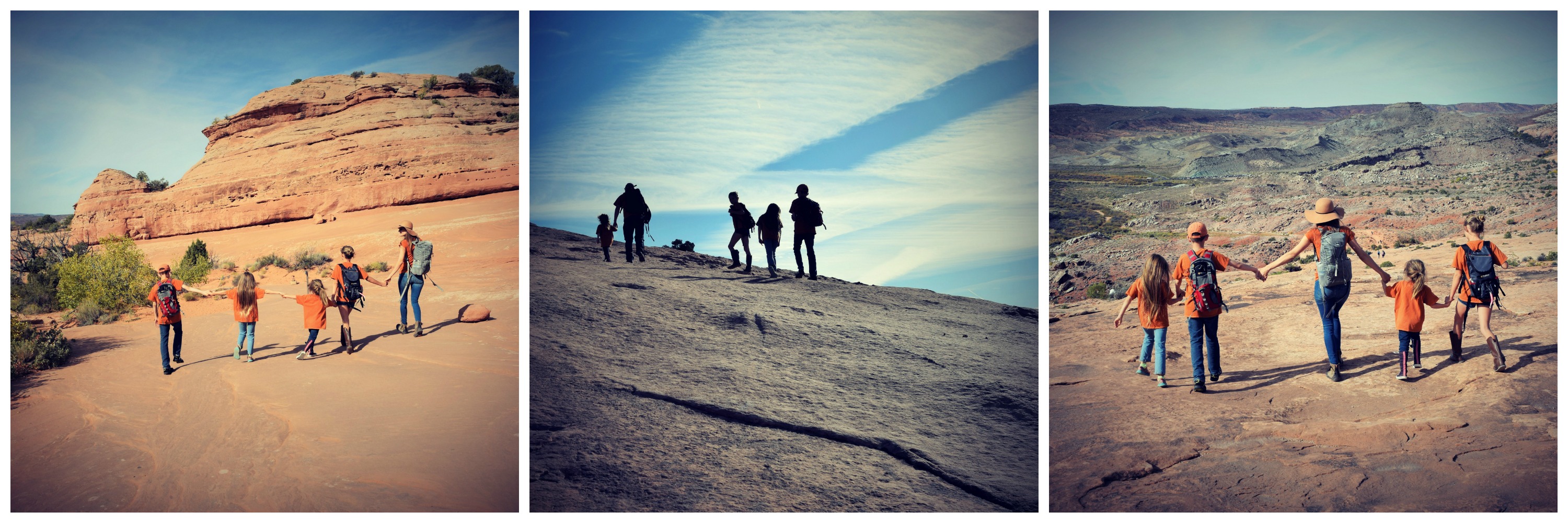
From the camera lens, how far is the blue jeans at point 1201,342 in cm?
432

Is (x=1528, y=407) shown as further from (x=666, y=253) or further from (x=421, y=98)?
(x=421, y=98)

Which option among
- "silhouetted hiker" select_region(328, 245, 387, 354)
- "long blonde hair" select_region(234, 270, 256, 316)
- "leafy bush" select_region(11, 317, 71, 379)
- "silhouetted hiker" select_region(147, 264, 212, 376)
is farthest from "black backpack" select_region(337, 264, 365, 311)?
"leafy bush" select_region(11, 317, 71, 379)

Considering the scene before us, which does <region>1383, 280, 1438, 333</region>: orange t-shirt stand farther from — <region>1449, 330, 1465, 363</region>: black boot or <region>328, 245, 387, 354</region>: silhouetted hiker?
<region>328, 245, 387, 354</region>: silhouetted hiker

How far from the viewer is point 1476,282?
4559 millimetres

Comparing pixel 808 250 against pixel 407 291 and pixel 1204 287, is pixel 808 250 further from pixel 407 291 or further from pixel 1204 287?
pixel 407 291

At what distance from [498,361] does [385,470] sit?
174 centimetres

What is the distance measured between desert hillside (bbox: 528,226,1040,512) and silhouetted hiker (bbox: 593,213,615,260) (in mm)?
95

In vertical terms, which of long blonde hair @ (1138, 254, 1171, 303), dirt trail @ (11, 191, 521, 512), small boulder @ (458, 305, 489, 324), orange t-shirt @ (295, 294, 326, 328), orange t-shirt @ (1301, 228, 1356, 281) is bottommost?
dirt trail @ (11, 191, 521, 512)

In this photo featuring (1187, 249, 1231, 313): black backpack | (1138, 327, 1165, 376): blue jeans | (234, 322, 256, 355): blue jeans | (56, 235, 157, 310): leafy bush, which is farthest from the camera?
(56, 235, 157, 310): leafy bush

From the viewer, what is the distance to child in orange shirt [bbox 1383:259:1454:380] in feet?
14.6

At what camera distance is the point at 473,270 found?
10.3 meters

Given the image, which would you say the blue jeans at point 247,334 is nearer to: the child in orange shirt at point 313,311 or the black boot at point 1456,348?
the child in orange shirt at point 313,311

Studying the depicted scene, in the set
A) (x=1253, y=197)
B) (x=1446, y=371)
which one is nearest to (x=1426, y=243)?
(x=1253, y=197)

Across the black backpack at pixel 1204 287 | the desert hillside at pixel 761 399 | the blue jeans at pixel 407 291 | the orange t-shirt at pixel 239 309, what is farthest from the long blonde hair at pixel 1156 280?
the orange t-shirt at pixel 239 309
